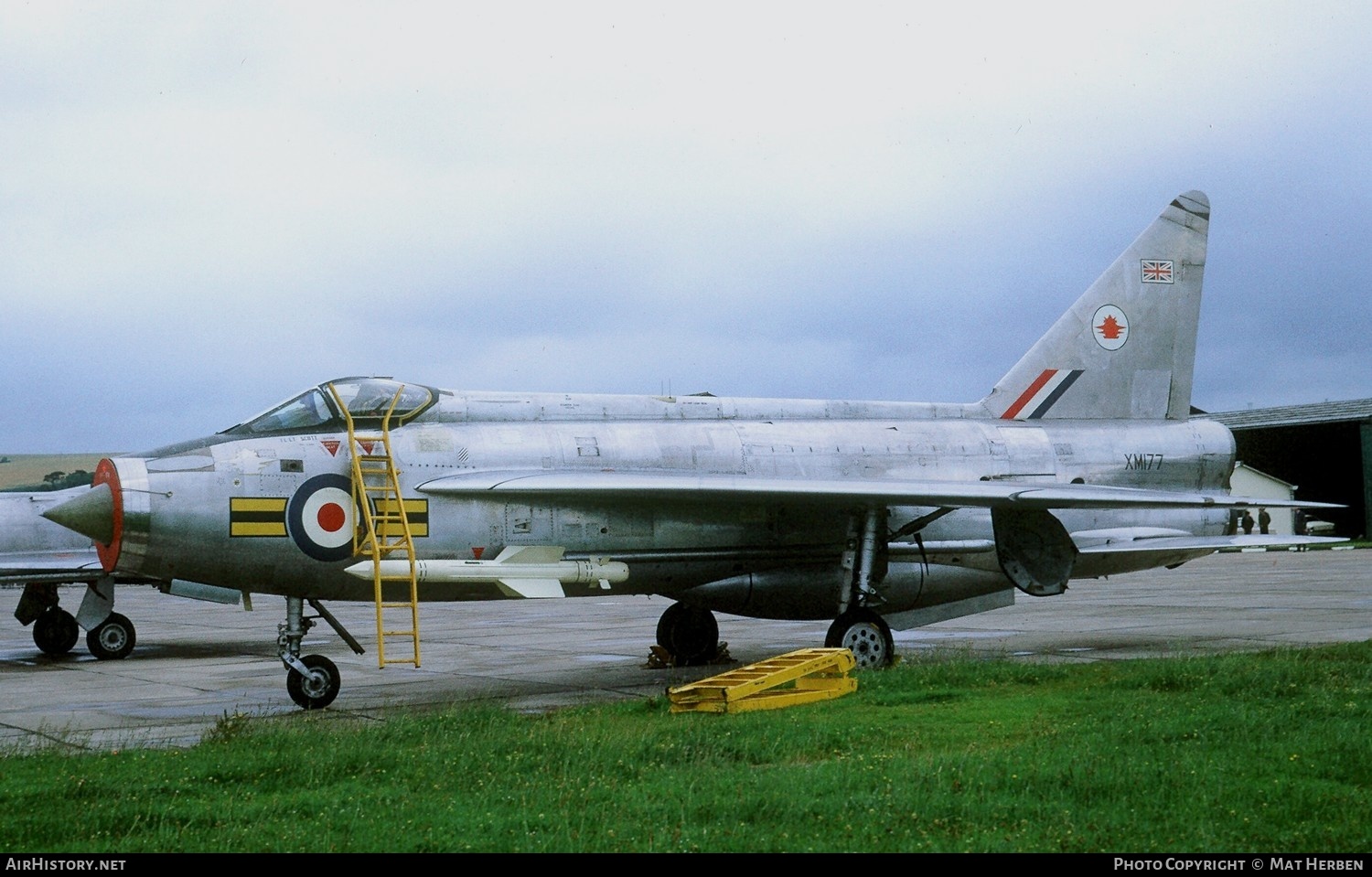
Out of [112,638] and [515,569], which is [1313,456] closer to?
[112,638]

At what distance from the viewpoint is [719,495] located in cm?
1144

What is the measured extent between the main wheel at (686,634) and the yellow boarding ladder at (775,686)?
3.47m

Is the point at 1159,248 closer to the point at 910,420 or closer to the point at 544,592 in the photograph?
the point at 910,420

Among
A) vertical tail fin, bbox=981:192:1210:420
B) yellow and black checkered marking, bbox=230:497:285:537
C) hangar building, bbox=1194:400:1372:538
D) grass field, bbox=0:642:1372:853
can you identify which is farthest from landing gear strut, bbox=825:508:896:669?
hangar building, bbox=1194:400:1372:538

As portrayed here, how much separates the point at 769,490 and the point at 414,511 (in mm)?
3011

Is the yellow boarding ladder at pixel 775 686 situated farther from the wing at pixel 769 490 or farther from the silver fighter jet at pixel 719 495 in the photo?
the silver fighter jet at pixel 719 495

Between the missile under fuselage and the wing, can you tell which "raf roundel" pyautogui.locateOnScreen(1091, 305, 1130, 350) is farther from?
the missile under fuselage

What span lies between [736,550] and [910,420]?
261 cm

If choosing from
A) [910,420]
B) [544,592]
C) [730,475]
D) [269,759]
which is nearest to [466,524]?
[544,592]

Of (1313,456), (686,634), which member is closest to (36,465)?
(1313,456)

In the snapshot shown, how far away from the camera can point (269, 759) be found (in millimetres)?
7578

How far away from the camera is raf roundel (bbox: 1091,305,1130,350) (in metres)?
15.3

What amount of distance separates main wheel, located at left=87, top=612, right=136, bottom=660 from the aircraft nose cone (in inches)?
290

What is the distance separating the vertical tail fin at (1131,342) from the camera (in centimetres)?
1502
